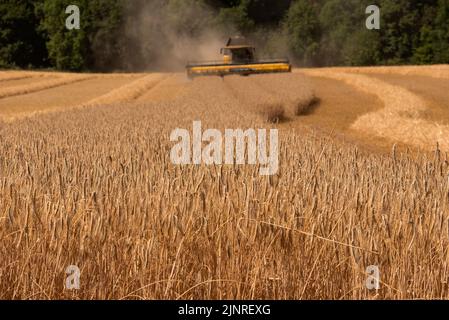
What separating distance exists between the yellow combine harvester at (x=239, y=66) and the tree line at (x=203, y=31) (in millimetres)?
27625

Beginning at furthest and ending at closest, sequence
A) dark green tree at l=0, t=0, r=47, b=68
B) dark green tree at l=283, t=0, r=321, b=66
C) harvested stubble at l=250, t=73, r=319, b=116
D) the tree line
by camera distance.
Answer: dark green tree at l=283, t=0, r=321, b=66 → dark green tree at l=0, t=0, r=47, b=68 → the tree line → harvested stubble at l=250, t=73, r=319, b=116

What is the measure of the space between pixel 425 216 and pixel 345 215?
505mm

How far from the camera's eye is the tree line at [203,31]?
60.2m

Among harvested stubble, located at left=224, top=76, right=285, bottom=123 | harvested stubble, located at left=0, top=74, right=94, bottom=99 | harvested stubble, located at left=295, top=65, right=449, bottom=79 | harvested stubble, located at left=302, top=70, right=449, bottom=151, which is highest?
harvested stubble, located at left=295, top=65, right=449, bottom=79

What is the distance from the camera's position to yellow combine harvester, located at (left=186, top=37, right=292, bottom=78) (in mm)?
32156

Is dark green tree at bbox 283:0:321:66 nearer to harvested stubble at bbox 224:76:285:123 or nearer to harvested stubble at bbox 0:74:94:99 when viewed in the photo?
harvested stubble at bbox 0:74:94:99

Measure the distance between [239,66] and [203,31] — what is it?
1373 inches

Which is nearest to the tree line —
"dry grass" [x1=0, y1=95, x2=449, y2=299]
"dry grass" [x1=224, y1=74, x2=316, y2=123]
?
"dry grass" [x1=224, y1=74, x2=316, y2=123]

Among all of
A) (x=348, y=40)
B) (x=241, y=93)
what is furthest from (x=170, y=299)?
(x=348, y=40)

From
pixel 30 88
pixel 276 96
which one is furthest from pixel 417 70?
pixel 276 96

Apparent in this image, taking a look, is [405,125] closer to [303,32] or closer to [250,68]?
[250,68]

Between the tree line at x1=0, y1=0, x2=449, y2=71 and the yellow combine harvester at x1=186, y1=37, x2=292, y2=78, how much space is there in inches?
1088
